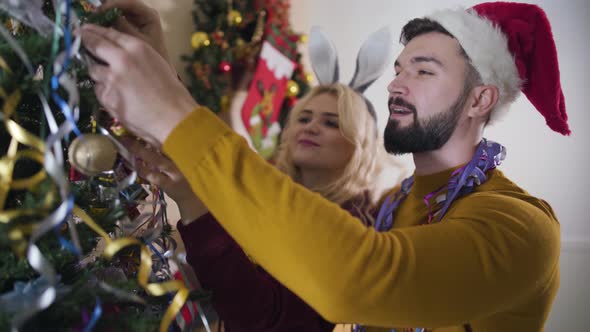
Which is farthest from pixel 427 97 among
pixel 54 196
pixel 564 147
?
pixel 564 147

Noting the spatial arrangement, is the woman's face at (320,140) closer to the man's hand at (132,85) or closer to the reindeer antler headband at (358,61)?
the reindeer antler headband at (358,61)

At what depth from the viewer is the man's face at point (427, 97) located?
101 cm

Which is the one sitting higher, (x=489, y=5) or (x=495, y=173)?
(x=489, y=5)

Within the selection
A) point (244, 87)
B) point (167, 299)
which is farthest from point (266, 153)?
point (167, 299)

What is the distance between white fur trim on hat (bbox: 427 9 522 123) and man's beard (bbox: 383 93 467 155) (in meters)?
0.09

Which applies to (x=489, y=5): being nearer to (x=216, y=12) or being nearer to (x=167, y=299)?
(x=167, y=299)

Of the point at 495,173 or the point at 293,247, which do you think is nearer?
the point at 293,247

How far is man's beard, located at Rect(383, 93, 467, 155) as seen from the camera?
1012mm

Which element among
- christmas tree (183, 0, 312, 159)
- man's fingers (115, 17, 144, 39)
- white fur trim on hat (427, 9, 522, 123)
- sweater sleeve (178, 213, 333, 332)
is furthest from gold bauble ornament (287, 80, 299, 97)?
man's fingers (115, 17, 144, 39)

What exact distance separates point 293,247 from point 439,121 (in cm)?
61

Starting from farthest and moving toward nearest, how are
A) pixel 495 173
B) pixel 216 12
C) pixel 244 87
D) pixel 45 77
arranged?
pixel 244 87, pixel 216 12, pixel 495 173, pixel 45 77

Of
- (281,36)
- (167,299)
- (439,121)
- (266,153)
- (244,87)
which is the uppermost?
(439,121)

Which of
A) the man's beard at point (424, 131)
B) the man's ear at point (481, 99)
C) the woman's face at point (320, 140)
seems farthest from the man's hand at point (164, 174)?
the woman's face at point (320, 140)

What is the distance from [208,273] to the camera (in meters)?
0.86
